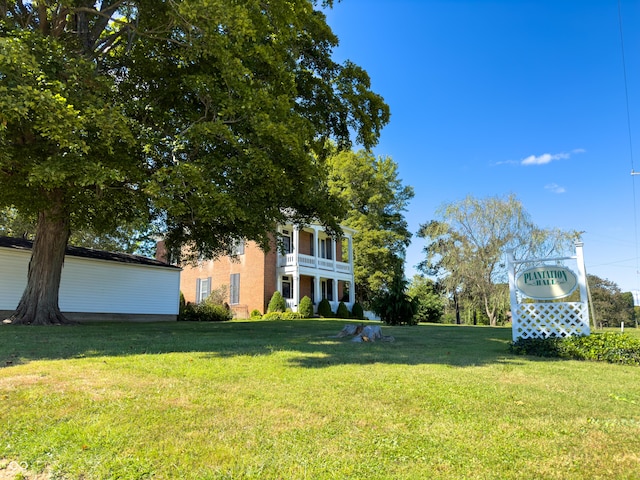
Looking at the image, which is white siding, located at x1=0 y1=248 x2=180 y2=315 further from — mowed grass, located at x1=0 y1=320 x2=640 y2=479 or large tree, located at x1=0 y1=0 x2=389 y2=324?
Answer: mowed grass, located at x1=0 y1=320 x2=640 y2=479

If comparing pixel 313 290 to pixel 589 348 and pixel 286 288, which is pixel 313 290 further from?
pixel 589 348

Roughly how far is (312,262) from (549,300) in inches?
810

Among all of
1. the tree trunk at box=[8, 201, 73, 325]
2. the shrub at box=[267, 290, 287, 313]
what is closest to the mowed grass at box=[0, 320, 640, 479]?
the tree trunk at box=[8, 201, 73, 325]

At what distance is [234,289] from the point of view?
2817 cm

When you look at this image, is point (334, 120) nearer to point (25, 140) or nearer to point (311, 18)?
point (311, 18)

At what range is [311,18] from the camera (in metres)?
13.5

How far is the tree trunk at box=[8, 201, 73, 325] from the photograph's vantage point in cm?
1322

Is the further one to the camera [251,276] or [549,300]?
[251,276]

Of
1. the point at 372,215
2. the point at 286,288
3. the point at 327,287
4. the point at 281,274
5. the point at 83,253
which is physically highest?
the point at 372,215

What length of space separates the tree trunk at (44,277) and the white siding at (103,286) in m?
5.18

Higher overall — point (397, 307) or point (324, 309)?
point (397, 307)

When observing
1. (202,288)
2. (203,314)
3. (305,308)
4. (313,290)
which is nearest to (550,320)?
(305,308)

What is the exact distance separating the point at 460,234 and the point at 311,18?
21.7m

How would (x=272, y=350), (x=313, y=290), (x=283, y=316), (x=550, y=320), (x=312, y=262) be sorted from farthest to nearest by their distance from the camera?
(x=313, y=290) < (x=312, y=262) < (x=283, y=316) < (x=550, y=320) < (x=272, y=350)
